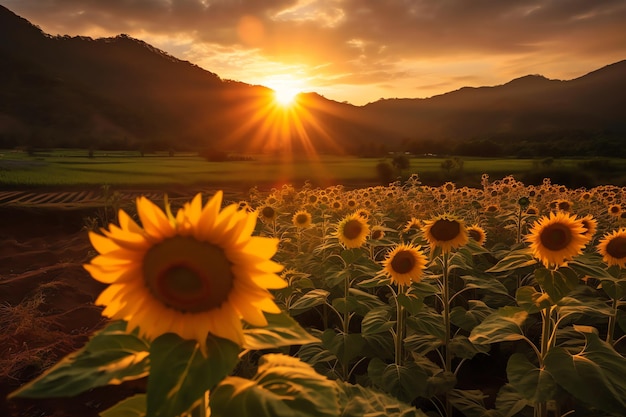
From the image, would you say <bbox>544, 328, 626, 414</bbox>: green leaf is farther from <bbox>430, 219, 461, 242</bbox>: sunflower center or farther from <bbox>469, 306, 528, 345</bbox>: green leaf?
<bbox>430, 219, 461, 242</bbox>: sunflower center

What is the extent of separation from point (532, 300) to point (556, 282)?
0.19 m

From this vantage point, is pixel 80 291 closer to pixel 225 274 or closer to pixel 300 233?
pixel 300 233

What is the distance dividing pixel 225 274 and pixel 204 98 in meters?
135

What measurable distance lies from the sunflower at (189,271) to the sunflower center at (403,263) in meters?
2.84

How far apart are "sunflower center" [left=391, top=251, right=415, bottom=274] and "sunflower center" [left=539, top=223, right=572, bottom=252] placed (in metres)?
1.22

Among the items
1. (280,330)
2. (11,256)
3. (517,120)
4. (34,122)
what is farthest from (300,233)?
(517,120)

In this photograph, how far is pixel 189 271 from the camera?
134 cm

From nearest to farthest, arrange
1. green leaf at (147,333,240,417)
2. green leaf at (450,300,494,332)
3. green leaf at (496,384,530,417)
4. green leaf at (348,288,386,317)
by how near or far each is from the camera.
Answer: green leaf at (147,333,240,417) < green leaf at (496,384,530,417) < green leaf at (450,300,494,332) < green leaf at (348,288,386,317)

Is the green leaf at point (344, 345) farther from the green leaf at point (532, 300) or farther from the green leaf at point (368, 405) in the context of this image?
the green leaf at point (368, 405)

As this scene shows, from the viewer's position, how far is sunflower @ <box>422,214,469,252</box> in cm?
421

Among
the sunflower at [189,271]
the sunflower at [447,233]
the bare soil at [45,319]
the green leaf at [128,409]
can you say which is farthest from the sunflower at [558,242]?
the bare soil at [45,319]

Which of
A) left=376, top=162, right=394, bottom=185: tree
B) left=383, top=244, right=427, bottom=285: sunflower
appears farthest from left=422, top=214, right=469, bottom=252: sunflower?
left=376, top=162, right=394, bottom=185: tree

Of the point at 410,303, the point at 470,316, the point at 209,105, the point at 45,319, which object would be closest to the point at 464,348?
the point at 470,316

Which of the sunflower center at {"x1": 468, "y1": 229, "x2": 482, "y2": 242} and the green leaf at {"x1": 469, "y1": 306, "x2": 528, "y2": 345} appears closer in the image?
the green leaf at {"x1": 469, "y1": 306, "x2": 528, "y2": 345}
